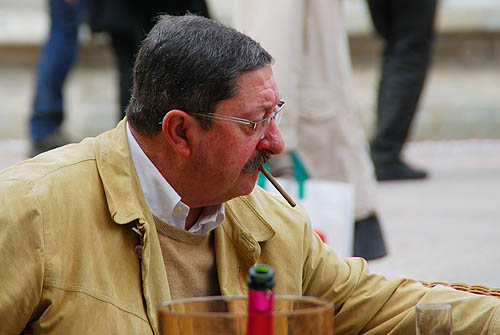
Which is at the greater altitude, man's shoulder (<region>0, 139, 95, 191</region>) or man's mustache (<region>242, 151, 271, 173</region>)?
man's shoulder (<region>0, 139, 95, 191</region>)

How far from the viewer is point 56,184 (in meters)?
2.02

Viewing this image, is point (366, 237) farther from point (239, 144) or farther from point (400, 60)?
point (400, 60)

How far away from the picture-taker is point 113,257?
203cm

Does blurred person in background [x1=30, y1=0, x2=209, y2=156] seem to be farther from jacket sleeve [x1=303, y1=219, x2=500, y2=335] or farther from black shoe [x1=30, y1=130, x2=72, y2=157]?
jacket sleeve [x1=303, y1=219, x2=500, y2=335]

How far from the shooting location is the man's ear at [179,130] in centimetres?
218

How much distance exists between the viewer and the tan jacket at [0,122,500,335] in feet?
6.29

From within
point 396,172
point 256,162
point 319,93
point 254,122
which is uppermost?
point 254,122

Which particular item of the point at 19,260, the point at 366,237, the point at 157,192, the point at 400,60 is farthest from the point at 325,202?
the point at 400,60

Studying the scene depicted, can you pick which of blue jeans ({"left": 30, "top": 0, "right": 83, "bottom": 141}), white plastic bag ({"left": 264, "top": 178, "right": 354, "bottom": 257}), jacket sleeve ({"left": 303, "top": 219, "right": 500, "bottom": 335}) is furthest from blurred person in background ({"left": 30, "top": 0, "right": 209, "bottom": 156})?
jacket sleeve ({"left": 303, "top": 219, "right": 500, "bottom": 335})

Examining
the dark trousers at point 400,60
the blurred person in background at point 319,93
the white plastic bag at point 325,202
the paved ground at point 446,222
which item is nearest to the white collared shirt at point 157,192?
the white plastic bag at point 325,202

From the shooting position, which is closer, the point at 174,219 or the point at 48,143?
the point at 174,219

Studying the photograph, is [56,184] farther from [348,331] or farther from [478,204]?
[478,204]

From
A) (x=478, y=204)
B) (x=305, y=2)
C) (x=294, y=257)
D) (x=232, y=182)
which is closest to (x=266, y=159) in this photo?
(x=232, y=182)

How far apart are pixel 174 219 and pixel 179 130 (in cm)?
22
